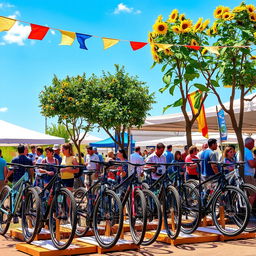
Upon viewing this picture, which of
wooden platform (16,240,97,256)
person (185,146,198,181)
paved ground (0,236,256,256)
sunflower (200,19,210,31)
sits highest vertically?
sunflower (200,19,210,31)

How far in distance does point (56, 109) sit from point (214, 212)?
2105 centimetres

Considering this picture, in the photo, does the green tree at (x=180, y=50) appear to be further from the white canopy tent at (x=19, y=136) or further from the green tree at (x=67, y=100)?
the green tree at (x=67, y=100)

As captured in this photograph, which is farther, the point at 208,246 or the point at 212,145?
the point at 212,145

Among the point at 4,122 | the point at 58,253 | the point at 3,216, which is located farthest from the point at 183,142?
the point at 58,253

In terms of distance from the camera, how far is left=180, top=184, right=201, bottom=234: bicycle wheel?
8.31 meters

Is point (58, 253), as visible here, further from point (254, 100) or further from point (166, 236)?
point (254, 100)

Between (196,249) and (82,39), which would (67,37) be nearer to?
(82,39)

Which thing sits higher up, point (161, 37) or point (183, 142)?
point (161, 37)

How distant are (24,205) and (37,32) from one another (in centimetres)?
305

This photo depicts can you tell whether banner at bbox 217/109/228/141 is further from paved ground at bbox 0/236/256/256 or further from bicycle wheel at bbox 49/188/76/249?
bicycle wheel at bbox 49/188/76/249

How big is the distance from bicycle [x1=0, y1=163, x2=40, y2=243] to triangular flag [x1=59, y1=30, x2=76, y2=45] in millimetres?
2467

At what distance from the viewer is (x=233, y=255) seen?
22.6ft

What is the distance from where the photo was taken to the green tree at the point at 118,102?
25.4 meters

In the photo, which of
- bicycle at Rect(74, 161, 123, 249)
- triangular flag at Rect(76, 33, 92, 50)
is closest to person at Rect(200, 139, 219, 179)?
bicycle at Rect(74, 161, 123, 249)
